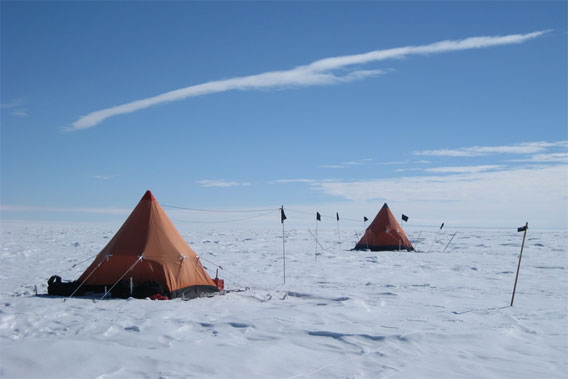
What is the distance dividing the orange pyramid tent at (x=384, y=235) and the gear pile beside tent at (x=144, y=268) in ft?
59.2

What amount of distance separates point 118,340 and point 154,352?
40.5 inches

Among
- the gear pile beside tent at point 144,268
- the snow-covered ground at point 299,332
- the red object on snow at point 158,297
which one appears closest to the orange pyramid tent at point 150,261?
the gear pile beside tent at point 144,268

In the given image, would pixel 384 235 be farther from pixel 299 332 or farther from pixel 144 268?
pixel 299 332

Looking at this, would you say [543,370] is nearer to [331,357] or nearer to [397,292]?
[331,357]

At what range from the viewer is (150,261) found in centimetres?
1249

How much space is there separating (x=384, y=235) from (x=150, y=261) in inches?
774

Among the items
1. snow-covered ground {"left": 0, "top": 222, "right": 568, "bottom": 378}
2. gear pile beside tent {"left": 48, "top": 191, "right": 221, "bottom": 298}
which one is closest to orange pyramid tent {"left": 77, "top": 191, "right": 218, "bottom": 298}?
gear pile beside tent {"left": 48, "top": 191, "right": 221, "bottom": 298}

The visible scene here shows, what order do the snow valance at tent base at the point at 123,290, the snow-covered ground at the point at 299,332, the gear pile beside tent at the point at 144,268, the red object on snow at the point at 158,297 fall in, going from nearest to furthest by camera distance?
the snow-covered ground at the point at 299,332 < the red object on snow at the point at 158,297 < the snow valance at tent base at the point at 123,290 < the gear pile beside tent at the point at 144,268

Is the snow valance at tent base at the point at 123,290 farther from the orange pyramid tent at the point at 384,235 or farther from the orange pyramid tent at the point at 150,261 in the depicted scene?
the orange pyramid tent at the point at 384,235

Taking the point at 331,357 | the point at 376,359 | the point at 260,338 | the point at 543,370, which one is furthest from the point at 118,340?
the point at 543,370

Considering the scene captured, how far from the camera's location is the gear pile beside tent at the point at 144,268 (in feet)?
40.4

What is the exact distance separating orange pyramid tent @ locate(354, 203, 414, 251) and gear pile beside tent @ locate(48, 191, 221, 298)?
59.2 feet

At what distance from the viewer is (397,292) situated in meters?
13.9

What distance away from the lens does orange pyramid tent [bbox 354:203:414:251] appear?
29672 millimetres
